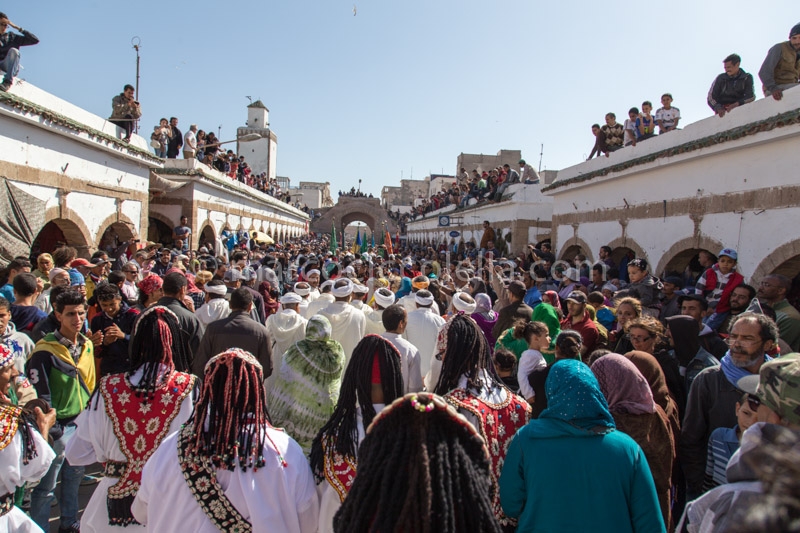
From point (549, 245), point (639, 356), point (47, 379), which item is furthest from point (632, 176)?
point (47, 379)

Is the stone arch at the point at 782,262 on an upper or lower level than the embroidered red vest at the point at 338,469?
upper

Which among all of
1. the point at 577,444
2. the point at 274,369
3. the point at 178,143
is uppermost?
the point at 178,143

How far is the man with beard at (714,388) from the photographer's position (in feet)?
9.87

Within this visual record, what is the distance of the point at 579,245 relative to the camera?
13664 millimetres

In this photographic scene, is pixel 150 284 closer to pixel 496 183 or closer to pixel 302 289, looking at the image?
pixel 302 289

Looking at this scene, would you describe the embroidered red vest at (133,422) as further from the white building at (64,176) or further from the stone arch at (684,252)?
the stone arch at (684,252)

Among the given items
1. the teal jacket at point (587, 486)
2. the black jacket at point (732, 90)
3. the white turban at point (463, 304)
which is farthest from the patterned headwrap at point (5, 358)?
the black jacket at point (732, 90)

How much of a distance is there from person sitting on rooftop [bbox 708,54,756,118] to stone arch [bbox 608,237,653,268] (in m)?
3.03

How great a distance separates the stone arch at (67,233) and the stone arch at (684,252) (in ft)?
37.4

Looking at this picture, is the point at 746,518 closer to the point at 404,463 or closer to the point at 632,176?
the point at 404,463

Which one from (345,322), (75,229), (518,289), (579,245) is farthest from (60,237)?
(579,245)

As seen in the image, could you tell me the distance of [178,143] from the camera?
52.2ft

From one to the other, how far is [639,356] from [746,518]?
2.39 meters

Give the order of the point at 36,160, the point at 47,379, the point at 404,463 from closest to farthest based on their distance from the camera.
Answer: the point at 404,463, the point at 47,379, the point at 36,160
